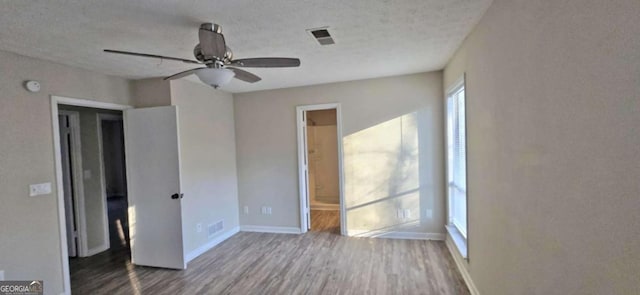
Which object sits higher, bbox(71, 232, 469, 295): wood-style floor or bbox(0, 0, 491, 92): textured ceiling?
bbox(0, 0, 491, 92): textured ceiling

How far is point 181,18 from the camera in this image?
182 cm

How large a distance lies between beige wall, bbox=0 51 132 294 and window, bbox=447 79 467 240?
408 cm

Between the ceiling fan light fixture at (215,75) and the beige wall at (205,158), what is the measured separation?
5.75ft

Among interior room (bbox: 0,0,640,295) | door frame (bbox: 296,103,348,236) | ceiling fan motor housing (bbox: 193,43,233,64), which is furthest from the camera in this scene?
door frame (bbox: 296,103,348,236)

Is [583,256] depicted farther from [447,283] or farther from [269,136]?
[269,136]

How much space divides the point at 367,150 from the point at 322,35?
7.07 ft

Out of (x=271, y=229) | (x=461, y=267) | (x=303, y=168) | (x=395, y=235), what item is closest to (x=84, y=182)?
(x=271, y=229)

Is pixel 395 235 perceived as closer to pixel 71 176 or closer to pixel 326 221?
pixel 326 221

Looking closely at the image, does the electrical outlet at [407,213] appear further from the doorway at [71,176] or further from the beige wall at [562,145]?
the doorway at [71,176]

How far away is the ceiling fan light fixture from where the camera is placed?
187cm

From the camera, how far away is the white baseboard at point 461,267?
248cm

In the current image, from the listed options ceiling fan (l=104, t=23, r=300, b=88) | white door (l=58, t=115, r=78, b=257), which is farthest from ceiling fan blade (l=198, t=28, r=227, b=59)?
white door (l=58, t=115, r=78, b=257)

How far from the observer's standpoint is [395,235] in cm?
400

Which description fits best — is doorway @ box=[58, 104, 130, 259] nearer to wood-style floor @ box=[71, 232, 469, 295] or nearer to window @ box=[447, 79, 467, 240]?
wood-style floor @ box=[71, 232, 469, 295]
